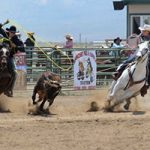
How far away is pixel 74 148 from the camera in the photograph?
9.30 meters

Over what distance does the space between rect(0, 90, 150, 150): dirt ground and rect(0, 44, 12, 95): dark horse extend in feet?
1.92

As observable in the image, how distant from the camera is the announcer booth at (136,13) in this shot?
26.1 m

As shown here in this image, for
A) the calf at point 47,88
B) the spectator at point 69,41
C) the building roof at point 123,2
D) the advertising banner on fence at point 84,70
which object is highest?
the building roof at point 123,2

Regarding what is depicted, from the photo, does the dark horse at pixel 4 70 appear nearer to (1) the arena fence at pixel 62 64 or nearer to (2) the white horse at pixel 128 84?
(2) the white horse at pixel 128 84

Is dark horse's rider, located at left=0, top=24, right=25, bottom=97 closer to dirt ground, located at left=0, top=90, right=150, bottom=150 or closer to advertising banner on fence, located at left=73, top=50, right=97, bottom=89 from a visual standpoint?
dirt ground, located at left=0, top=90, right=150, bottom=150

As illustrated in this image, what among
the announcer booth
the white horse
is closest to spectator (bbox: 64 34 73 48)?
the announcer booth

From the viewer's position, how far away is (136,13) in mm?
26500

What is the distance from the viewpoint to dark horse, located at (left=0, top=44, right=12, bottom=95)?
13836mm

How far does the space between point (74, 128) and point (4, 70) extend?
3342mm

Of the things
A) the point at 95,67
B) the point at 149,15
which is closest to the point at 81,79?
the point at 95,67

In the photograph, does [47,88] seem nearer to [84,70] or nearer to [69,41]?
[84,70]

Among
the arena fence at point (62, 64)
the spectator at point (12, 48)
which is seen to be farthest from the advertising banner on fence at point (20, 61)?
the spectator at point (12, 48)

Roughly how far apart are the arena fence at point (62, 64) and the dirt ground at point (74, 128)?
14.4ft

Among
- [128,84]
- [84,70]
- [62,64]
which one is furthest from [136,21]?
[128,84]
